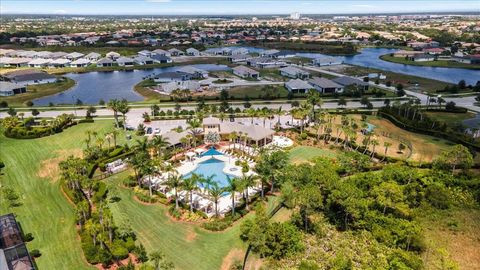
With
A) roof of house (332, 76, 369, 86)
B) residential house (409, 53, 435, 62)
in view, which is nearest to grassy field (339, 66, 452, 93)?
roof of house (332, 76, 369, 86)

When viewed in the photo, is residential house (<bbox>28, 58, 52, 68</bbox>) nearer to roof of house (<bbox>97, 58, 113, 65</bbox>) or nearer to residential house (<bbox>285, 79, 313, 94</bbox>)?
roof of house (<bbox>97, 58, 113, 65</bbox>)

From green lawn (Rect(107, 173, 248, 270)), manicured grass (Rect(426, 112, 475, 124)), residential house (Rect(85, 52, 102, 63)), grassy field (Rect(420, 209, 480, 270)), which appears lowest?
grassy field (Rect(420, 209, 480, 270))

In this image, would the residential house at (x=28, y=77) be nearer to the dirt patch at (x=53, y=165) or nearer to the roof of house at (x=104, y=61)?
the roof of house at (x=104, y=61)

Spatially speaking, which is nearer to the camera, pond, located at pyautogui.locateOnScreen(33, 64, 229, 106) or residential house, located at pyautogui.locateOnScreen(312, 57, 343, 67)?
pond, located at pyautogui.locateOnScreen(33, 64, 229, 106)

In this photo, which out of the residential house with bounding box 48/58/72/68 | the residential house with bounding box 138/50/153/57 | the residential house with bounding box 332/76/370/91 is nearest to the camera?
the residential house with bounding box 332/76/370/91

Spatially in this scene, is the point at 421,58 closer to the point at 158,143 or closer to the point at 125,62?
the point at 125,62

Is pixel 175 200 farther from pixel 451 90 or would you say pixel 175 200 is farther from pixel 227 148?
pixel 451 90
